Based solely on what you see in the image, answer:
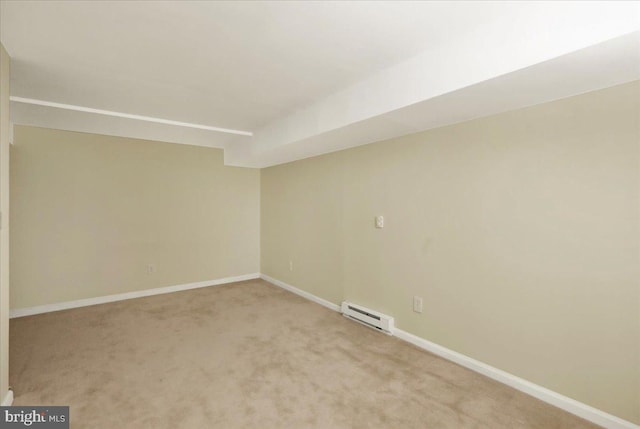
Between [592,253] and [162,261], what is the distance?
4902 millimetres

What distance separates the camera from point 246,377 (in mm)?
2363

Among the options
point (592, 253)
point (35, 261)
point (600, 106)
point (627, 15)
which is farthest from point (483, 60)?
point (35, 261)

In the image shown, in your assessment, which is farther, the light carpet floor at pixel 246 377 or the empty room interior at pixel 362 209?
the light carpet floor at pixel 246 377

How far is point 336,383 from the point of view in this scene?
2.28 m

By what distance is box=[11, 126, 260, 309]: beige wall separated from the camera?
144 inches

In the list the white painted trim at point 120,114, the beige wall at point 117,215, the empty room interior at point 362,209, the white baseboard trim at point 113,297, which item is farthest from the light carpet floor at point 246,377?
the white painted trim at point 120,114

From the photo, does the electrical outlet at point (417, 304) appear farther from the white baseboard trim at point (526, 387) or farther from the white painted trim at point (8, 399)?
the white painted trim at point (8, 399)

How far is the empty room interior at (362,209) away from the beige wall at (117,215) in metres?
0.03

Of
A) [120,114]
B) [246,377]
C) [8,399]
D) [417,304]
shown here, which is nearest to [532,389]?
[417,304]

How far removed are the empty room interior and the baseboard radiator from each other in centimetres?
2

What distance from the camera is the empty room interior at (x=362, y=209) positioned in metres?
1.70

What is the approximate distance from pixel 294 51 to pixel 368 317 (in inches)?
105

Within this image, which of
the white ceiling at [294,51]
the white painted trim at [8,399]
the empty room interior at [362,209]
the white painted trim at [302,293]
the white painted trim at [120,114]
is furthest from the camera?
the white painted trim at [302,293]

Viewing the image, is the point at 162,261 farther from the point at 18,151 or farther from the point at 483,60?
the point at 483,60
